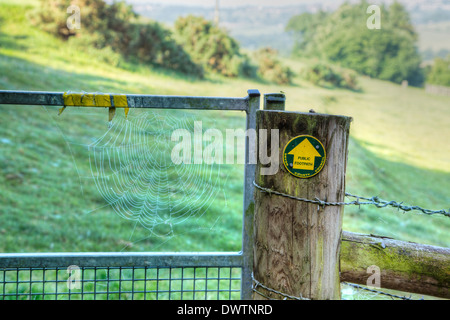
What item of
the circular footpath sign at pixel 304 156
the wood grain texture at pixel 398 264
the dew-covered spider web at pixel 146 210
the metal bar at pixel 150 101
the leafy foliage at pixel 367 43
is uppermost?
the leafy foliage at pixel 367 43

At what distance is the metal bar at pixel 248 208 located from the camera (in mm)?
2496

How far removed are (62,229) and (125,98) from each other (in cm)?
375

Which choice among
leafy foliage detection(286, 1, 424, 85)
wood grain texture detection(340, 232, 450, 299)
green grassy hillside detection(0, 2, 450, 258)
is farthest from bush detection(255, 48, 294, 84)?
wood grain texture detection(340, 232, 450, 299)

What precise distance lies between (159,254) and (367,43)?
1056 inches

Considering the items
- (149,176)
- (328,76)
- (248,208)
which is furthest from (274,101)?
(328,76)

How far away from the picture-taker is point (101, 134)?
919cm

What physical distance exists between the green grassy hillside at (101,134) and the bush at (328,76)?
62 cm

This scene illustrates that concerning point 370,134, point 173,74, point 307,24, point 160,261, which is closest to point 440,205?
point 370,134

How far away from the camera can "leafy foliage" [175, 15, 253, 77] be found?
1627 cm

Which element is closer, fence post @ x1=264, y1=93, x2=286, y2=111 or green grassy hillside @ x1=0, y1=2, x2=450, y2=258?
fence post @ x1=264, y1=93, x2=286, y2=111

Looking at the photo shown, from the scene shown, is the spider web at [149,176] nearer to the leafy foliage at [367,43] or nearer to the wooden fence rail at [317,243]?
the wooden fence rail at [317,243]

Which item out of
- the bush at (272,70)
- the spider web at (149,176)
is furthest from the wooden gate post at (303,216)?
the bush at (272,70)

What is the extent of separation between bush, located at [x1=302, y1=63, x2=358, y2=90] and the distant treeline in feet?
5.86

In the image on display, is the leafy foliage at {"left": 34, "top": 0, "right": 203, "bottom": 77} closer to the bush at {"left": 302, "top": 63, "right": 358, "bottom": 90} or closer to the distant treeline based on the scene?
the distant treeline
